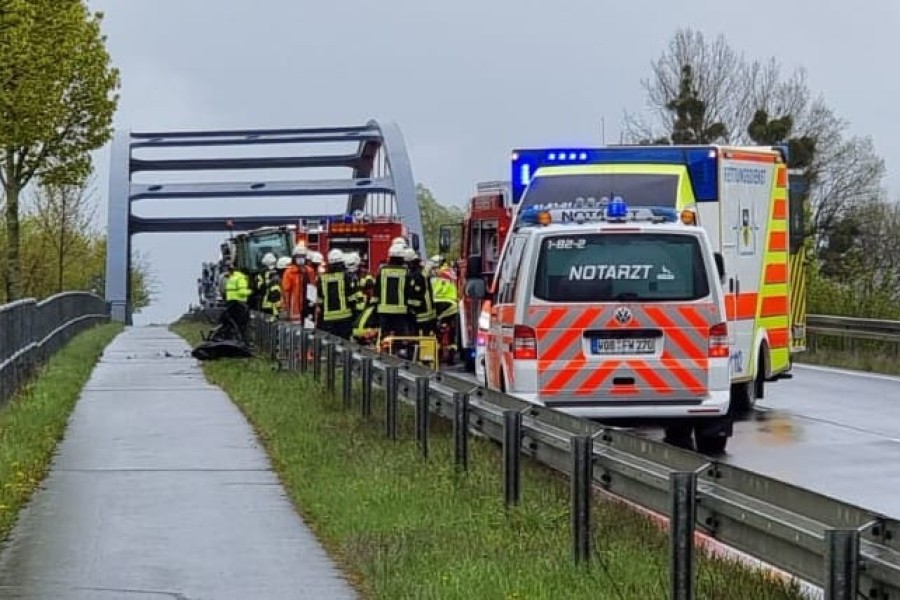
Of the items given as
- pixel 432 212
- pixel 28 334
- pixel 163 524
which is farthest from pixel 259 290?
pixel 432 212

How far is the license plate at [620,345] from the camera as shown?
48.8 feet

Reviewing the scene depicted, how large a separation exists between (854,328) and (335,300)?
9788 mm

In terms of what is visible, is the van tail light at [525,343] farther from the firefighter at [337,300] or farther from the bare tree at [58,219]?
the bare tree at [58,219]

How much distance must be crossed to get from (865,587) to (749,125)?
6001 centimetres

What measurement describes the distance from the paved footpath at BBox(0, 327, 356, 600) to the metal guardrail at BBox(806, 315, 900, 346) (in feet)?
44.1

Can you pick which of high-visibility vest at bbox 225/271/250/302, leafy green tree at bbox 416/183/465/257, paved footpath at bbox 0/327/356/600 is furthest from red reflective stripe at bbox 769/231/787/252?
leafy green tree at bbox 416/183/465/257

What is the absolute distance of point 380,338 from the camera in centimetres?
2288

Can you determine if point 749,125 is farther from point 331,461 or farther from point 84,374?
point 331,461

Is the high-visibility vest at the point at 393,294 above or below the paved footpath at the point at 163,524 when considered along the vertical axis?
above

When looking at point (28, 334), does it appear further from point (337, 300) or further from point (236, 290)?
point (236, 290)

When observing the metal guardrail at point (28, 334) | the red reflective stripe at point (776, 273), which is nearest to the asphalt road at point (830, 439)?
the red reflective stripe at point (776, 273)

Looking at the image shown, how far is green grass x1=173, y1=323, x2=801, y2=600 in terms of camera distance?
8.48 metres

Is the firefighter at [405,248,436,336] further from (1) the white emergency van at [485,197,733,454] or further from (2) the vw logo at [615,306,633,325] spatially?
(2) the vw logo at [615,306,633,325]

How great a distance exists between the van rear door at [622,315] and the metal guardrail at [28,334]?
6580 millimetres
